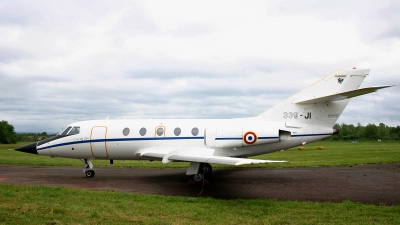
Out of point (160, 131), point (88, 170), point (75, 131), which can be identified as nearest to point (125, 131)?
point (160, 131)

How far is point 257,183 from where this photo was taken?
1341 centimetres

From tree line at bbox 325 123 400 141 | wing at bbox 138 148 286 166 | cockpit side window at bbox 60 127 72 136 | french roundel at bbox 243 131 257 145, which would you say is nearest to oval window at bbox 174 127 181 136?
wing at bbox 138 148 286 166

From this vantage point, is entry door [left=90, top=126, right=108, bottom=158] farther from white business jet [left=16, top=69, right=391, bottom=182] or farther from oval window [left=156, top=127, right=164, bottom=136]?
oval window [left=156, top=127, right=164, bottom=136]

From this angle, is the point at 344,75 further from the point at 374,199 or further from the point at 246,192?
the point at 246,192

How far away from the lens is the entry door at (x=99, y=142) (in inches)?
629

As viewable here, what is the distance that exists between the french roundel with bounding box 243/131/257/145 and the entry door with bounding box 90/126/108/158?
22.6ft

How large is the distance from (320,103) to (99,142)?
1071cm

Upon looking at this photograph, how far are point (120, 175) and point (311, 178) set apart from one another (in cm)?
936

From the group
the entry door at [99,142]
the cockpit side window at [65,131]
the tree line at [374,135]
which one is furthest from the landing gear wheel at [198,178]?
the tree line at [374,135]

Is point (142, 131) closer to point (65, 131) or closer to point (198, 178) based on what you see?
point (198, 178)

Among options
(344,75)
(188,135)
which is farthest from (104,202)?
(344,75)

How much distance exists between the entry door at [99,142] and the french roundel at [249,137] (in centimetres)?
689

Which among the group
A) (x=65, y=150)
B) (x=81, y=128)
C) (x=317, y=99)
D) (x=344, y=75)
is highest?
(x=344, y=75)

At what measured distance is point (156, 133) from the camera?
1545cm
